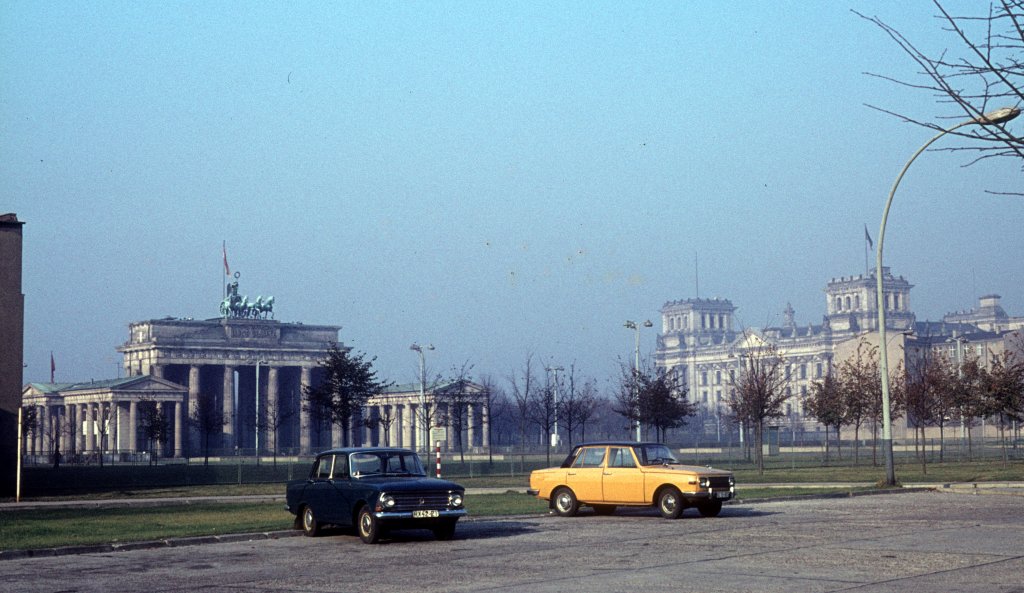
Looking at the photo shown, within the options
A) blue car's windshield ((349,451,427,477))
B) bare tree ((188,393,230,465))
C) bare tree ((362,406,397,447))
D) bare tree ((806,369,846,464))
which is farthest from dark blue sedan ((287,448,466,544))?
bare tree ((188,393,230,465))

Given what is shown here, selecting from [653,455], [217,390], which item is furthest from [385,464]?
[217,390]

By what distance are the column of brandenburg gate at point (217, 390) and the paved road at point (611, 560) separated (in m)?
98.3

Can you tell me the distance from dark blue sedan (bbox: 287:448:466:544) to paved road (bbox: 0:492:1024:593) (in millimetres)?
423

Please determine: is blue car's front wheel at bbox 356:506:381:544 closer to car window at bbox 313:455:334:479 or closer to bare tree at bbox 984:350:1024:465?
car window at bbox 313:455:334:479

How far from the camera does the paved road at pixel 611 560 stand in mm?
15188

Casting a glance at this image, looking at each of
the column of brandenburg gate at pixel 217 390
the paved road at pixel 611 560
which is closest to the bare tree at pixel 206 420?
the column of brandenburg gate at pixel 217 390

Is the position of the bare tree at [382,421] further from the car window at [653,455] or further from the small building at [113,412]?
the car window at [653,455]

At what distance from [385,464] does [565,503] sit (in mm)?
5894

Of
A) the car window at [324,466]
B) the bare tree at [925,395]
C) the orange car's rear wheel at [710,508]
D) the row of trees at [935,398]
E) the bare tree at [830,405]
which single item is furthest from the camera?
the bare tree at [830,405]

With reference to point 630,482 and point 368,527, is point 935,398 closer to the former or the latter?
point 630,482

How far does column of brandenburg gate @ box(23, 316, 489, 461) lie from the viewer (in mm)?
123875

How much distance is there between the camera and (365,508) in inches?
848

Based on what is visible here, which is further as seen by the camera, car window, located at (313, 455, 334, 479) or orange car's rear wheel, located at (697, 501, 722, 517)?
orange car's rear wheel, located at (697, 501, 722, 517)

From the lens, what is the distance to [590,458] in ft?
88.3
